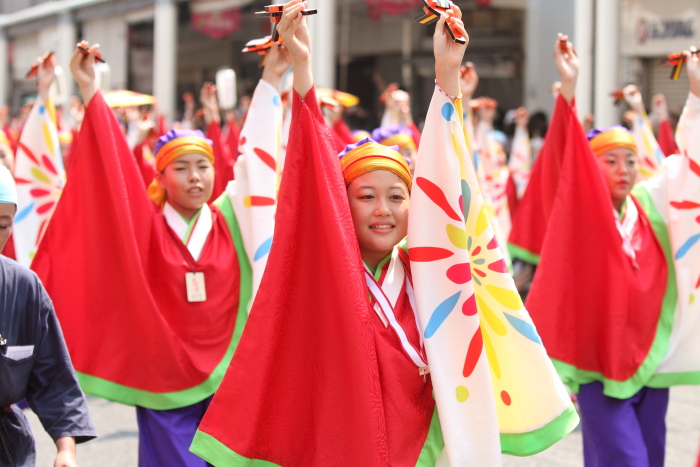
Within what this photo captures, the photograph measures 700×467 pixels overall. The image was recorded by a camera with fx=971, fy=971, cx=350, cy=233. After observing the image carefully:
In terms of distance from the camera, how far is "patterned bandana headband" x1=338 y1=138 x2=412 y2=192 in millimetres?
2625

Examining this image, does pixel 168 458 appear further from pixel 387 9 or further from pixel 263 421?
pixel 387 9

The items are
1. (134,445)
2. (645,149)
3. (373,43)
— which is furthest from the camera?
(373,43)

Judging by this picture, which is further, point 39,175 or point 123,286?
point 39,175

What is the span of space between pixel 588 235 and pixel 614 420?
2.45ft

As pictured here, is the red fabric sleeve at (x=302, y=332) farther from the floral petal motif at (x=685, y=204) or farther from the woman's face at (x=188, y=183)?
the floral petal motif at (x=685, y=204)

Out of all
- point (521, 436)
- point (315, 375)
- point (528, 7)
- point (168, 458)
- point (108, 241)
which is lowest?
point (168, 458)

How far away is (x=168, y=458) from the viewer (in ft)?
12.5

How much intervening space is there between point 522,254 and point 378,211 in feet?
14.4

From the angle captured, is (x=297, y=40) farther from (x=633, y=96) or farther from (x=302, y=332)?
(x=633, y=96)

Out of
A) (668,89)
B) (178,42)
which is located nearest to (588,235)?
(668,89)

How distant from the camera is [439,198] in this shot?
2.44 m

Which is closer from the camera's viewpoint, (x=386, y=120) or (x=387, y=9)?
(x=386, y=120)

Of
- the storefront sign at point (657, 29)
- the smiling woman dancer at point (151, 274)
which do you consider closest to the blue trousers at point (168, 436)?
the smiling woman dancer at point (151, 274)

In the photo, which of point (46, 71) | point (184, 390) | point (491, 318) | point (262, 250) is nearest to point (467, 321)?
point (491, 318)
